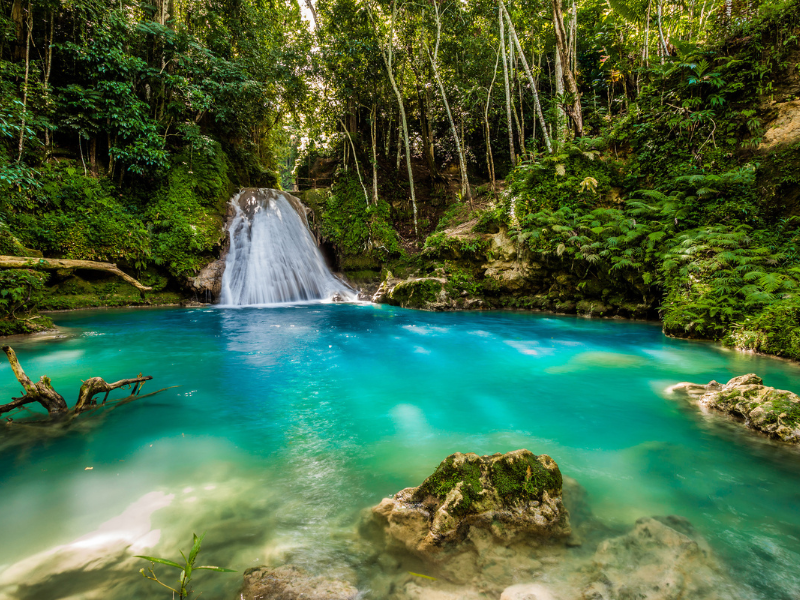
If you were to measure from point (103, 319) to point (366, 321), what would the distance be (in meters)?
6.78

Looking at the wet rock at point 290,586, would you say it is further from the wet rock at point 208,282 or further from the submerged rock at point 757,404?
the wet rock at point 208,282

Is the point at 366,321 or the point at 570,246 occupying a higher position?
the point at 570,246

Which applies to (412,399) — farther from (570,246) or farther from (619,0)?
(619,0)

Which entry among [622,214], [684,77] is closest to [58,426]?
[622,214]

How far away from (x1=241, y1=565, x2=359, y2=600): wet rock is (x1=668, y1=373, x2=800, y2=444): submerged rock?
3818 millimetres

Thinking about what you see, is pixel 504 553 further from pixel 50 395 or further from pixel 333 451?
pixel 50 395

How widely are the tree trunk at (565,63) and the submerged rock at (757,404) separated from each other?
10234mm

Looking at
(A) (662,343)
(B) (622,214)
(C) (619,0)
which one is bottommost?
(A) (662,343)

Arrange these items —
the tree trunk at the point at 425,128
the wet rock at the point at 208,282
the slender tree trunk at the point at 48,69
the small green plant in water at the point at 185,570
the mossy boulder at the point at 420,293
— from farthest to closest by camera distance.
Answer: the tree trunk at the point at 425,128
the wet rock at the point at 208,282
the mossy boulder at the point at 420,293
the slender tree trunk at the point at 48,69
the small green plant in water at the point at 185,570

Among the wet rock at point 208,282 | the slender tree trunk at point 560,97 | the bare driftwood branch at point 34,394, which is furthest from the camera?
the wet rock at point 208,282

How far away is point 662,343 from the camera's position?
6883 mm

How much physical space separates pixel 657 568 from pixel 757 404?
268 centimetres

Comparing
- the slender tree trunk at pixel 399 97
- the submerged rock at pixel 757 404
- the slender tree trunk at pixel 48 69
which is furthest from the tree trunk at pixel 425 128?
the submerged rock at pixel 757 404

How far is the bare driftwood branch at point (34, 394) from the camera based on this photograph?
3.27 metres
